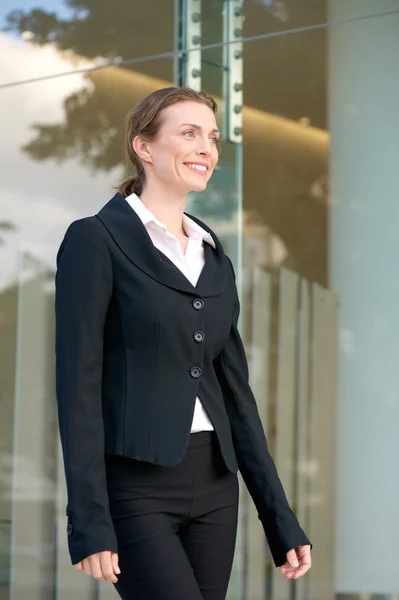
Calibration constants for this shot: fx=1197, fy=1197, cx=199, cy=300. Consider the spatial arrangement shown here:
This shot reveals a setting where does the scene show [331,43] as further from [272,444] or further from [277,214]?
[272,444]

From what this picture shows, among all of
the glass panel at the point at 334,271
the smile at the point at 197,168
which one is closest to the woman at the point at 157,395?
the smile at the point at 197,168

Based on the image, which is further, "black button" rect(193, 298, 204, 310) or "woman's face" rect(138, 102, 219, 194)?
"woman's face" rect(138, 102, 219, 194)


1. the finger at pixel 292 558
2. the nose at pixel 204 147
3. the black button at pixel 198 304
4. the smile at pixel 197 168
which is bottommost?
the finger at pixel 292 558

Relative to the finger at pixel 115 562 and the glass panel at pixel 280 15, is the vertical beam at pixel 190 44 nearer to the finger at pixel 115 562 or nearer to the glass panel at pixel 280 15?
the glass panel at pixel 280 15

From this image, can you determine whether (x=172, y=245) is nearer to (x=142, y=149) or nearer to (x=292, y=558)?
(x=142, y=149)

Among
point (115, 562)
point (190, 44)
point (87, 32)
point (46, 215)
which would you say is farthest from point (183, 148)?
point (87, 32)

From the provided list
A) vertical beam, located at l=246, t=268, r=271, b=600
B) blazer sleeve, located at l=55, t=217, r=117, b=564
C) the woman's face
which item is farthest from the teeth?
vertical beam, located at l=246, t=268, r=271, b=600

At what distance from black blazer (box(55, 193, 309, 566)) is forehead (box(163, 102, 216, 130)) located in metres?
0.23

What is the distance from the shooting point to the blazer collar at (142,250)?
8.65 ft

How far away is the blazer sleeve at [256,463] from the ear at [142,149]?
446mm

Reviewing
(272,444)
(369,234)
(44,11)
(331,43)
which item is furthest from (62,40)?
(272,444)

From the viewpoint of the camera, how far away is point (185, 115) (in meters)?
2.79

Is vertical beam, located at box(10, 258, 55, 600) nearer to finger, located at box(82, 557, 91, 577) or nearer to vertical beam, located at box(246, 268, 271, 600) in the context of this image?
vertical beam, located at box(246, 268, 271, 600)

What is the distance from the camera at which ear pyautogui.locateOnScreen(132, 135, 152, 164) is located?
9.25 ft
